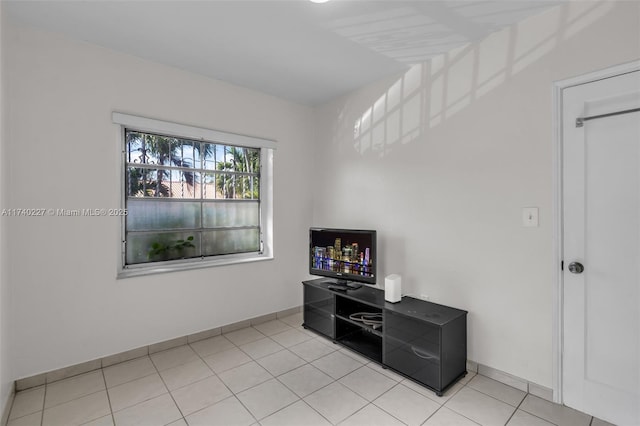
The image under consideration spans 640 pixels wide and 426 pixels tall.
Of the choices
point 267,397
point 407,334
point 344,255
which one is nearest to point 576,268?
point 407,334

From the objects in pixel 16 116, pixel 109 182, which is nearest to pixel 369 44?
pixel 109 182

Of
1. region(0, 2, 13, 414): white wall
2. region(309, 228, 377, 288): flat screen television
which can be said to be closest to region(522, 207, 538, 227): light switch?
region(309, 228, 377, 288): flat screen television

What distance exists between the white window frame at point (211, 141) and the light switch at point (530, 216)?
2.55 m

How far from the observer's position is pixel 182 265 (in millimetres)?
3072

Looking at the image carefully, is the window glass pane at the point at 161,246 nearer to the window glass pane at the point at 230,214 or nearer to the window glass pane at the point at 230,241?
the window glass pane at the point at 230,241

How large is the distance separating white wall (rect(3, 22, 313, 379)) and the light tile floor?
33 cm

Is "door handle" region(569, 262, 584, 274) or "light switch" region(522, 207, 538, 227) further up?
"light switch" region(522, 207, 538, 227)

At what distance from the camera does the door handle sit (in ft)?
6.48

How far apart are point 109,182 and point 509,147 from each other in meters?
3.24

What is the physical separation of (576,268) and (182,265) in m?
3.28

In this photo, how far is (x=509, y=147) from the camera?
226cm

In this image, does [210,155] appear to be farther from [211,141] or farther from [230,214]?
[230,214]

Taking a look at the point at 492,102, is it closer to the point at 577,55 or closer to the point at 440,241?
the point at 577,55
